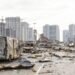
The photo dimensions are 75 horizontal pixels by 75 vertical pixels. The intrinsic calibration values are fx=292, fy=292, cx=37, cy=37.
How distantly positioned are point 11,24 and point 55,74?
113480 mm

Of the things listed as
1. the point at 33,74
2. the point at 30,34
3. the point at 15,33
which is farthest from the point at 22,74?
the point at 30,34

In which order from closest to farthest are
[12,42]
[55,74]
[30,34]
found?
[55,74]
[12,42]
[30,34]

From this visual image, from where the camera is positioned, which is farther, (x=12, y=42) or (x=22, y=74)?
(x=12, y=42)

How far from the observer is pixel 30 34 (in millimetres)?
169250

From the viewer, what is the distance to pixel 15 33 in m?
123

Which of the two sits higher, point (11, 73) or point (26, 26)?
point (26, 26)

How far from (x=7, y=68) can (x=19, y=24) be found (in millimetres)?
107905

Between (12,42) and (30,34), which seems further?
(30,34)

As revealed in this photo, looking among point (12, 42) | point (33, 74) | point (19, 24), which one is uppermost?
point (19, 24)

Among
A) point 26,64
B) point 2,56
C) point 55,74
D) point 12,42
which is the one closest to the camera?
point 55,74

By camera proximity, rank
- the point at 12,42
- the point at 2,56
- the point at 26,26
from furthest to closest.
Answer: the point at 26,26 < the point at 12,42 < the point at 2,56

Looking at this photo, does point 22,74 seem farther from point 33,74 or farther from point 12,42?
point 12,42

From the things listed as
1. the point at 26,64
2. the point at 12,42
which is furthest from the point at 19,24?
the point at 26,64

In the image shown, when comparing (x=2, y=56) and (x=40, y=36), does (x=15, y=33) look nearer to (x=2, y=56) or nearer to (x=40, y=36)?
(x=40, y=36)
